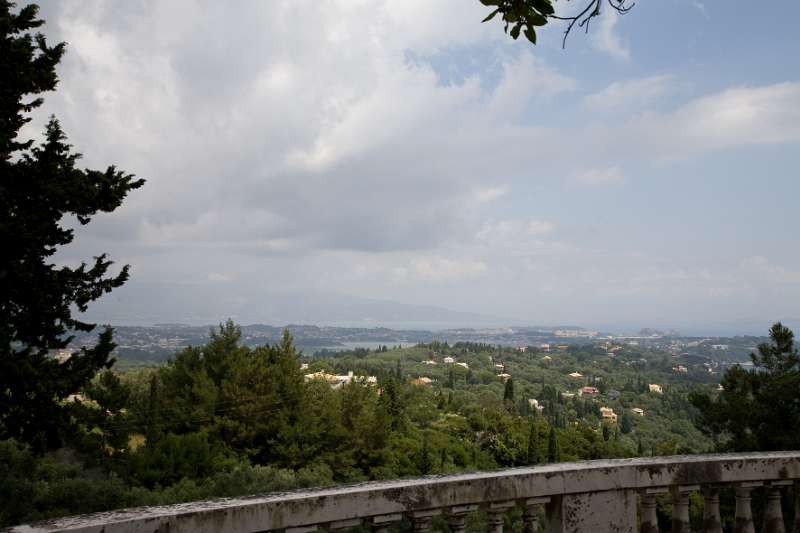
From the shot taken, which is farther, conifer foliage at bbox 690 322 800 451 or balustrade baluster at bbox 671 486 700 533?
conifer foliage at bbox 690 322 800 451

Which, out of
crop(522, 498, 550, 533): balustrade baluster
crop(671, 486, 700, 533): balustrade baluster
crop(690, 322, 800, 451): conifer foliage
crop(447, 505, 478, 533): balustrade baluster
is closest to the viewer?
crop(447, 505, 478, 533): balustrade baluster

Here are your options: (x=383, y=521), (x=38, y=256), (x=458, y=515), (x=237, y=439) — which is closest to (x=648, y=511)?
(x=458, y=515)

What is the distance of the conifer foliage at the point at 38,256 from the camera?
10.0 m

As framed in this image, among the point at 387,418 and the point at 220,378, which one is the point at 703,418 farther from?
the point at 220,378

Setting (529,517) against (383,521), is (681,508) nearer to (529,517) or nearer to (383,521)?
(529,517)

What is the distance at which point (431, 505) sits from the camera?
2.97m

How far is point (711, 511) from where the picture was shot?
3543mm

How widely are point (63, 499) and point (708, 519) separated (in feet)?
36.7

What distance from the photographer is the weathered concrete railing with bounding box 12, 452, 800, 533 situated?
2562 millimetres

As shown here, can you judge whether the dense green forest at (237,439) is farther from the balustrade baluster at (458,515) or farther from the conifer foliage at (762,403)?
the conifer foliage at (762,403)

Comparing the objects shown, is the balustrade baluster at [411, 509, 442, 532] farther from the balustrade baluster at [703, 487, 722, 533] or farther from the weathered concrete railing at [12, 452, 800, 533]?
the balustrade baluster at [703, 487, 722, 533]

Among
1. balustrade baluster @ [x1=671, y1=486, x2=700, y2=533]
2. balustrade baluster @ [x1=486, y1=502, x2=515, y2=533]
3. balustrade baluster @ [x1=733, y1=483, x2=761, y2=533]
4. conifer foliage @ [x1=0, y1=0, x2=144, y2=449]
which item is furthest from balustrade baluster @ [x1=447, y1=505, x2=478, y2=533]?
conifer foliage @ [x1=0, y1=0, x2=144, y2=449]

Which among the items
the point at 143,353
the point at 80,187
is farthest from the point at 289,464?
the point at 143,353

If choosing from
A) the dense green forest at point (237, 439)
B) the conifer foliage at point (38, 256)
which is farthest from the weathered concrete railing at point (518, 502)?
the conifer foliage at point (38, 256)
